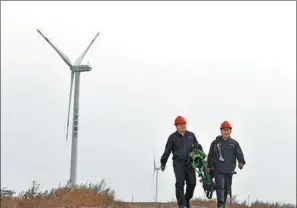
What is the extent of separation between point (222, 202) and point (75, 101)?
2494cm

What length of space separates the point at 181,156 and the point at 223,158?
40.4 inches

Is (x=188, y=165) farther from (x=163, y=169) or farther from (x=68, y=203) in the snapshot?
(x=68, y=203)

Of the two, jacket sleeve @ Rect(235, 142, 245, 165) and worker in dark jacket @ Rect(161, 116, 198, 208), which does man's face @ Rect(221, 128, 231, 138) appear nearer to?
jacket sleeve @ Rect(235, 142, 245, 165)

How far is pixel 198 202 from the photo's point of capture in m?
17.8

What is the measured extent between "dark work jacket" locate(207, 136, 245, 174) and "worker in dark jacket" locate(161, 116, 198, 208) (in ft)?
2.10

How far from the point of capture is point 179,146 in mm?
12594

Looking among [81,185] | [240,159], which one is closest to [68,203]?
[81,185]

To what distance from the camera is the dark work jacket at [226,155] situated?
514 inches

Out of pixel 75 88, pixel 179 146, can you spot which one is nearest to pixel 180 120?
pixel 179 146

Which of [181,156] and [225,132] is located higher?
[225,132]

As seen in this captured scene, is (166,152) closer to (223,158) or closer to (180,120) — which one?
(180,120)

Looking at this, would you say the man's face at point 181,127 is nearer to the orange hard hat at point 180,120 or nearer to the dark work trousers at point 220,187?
the orange hard hat at point 180,120

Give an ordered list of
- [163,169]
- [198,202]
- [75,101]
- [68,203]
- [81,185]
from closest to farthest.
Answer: [163,169]
[68,203]
[81,185]
[198,202]
[75,101]

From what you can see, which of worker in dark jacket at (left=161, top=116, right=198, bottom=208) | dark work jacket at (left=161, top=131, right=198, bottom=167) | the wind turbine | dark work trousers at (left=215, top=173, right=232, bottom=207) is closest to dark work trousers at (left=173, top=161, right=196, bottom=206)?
worker in dark jacket at (left=161, top=116, right=198, bottom=208)
